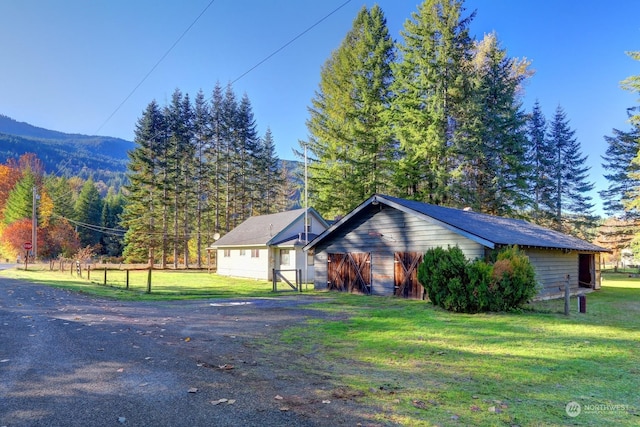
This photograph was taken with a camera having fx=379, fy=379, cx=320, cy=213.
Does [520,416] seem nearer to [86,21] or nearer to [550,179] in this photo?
[86,21]

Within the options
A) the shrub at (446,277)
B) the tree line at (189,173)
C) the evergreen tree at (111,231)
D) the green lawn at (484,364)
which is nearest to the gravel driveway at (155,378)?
the green lawn at (484,364)

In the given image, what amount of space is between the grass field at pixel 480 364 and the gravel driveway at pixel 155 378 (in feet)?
1.76

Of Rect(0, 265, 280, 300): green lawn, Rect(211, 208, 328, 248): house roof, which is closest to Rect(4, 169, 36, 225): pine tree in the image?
Rect(0, 265, 280, 300): green lawn

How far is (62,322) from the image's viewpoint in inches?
344

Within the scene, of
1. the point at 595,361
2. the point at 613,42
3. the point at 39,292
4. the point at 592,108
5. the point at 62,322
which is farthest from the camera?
the point at 592,108

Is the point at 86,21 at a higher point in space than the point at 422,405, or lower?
higher

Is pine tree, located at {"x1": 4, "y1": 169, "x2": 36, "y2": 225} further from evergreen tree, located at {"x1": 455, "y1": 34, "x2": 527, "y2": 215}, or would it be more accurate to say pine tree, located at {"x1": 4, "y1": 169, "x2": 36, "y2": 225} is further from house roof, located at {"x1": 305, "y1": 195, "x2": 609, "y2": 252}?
evergreen tree, located at {"x1": 455, "y1": 34, "x2": 527, "y2": 215}

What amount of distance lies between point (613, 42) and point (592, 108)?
1263 cm

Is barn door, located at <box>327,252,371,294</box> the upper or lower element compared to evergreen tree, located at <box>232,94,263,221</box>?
lower

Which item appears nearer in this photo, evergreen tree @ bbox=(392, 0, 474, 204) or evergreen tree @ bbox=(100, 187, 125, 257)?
evergreen tree @ bbox=(392, 0, 474, 204)

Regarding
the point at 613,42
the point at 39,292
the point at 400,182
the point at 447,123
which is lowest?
the point at 39,292

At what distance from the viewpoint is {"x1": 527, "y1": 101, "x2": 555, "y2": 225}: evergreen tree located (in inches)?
1436

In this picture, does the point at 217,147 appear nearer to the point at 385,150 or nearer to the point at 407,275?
the point at 385,150

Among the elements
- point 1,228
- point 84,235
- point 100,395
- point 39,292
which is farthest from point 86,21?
point 84,235
